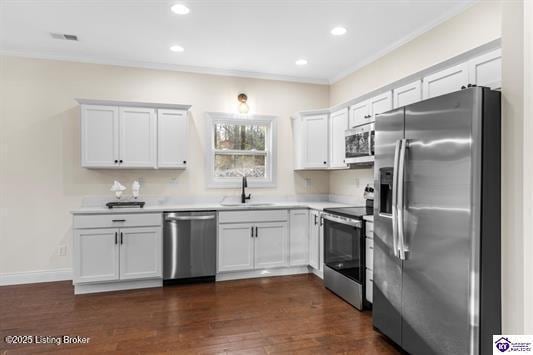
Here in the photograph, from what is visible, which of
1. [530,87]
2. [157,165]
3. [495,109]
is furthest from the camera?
[157,165]

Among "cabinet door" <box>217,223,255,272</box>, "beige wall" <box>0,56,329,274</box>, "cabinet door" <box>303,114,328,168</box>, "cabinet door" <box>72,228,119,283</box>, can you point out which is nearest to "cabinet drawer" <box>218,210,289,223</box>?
"cabinet door" <box>217,223,255,272</box>

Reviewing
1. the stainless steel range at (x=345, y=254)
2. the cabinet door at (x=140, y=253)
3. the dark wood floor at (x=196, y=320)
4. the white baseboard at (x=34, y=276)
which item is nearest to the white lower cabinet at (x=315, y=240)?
the stainless steel range at (x=345, y=254)

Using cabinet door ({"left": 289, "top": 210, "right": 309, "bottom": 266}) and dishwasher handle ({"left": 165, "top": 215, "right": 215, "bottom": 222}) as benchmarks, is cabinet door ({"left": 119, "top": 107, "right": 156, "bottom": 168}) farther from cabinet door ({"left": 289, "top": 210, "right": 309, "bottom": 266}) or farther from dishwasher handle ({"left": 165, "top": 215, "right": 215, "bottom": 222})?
cabinet door ({"left": 289, "top": 210, "right": 309, "bottom": 266})

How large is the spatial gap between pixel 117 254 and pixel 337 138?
10.4 feet

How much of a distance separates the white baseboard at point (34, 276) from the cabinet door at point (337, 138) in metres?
3.85

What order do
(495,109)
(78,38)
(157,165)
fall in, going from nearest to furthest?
(495,109) < (78,38) < (157,165)

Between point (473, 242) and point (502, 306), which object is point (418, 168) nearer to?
point (473, 242)

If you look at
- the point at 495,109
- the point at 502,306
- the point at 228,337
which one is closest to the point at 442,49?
the point at 495,109

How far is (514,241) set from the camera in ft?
6.11

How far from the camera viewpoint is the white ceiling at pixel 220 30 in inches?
118

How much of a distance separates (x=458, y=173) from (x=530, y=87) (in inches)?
23.2

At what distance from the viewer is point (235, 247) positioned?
4160mm

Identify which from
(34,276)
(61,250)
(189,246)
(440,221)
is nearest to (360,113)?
(440,221)

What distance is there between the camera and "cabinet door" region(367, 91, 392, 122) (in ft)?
11.0
